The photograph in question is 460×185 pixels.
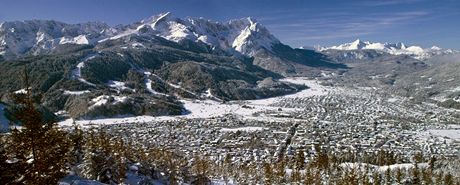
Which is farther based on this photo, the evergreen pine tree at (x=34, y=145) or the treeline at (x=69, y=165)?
the evergreen pine tree at (x=34, y=145)

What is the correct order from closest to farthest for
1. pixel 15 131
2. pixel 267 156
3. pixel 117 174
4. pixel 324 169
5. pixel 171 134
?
pixel 15 131
pixel 117 174
pixel 324 169
pixel 267 156
pixel 171 134

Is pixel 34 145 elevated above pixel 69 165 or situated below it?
above

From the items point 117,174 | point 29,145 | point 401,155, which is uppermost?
point 29,145

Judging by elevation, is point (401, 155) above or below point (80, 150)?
below

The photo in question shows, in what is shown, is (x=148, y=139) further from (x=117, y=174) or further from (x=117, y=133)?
(x=117, y=174)

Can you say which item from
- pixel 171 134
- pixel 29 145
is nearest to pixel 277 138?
pixel 171 134

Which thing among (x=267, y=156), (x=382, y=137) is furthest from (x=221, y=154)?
(x=382, y=137)

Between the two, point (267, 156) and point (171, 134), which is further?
point (171, 134)

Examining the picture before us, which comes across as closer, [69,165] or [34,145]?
[34,145]

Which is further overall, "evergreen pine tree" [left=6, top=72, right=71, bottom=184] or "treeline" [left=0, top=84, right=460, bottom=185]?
"evergreen pine tree" [left=6, top=72, right=71, bottom=184]

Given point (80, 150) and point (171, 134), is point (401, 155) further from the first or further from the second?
point (80, 150)

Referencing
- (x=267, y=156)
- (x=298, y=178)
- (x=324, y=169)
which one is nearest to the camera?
(x=298, y=178)
